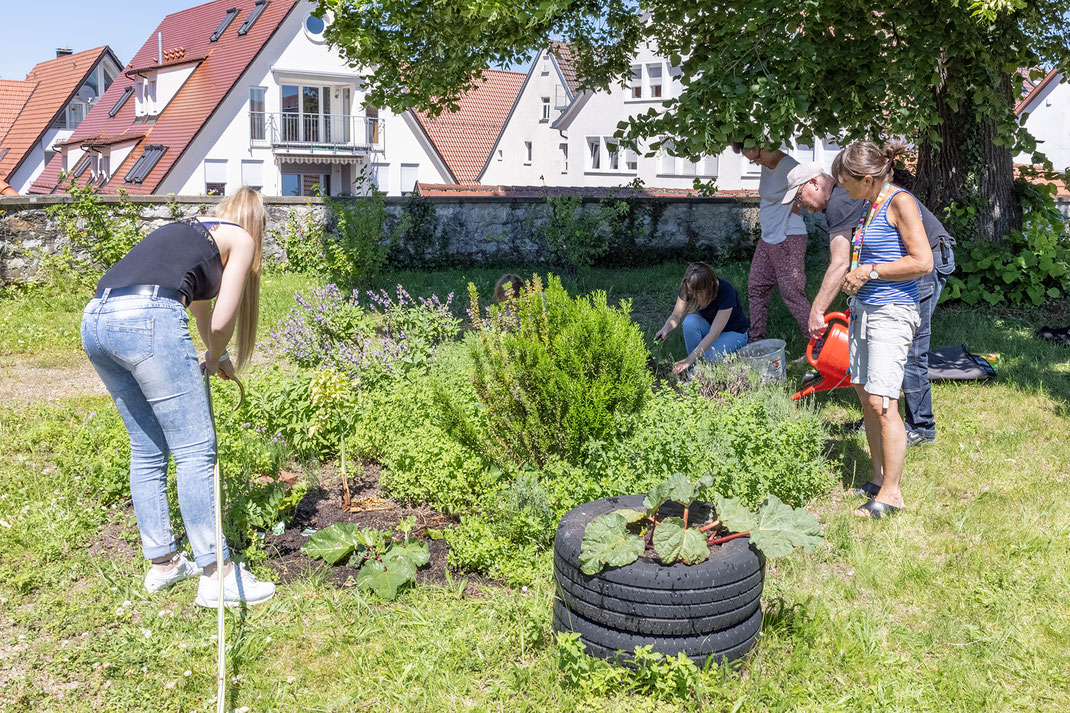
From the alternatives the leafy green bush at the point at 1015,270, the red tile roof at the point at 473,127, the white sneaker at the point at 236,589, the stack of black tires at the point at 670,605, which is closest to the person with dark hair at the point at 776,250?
the leafy green bush at the point at 1015,270

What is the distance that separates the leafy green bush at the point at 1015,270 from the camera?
32.4 feet

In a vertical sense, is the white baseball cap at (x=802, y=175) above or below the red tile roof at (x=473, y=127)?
below

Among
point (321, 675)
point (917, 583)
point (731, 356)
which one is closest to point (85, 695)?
point (321, 675)

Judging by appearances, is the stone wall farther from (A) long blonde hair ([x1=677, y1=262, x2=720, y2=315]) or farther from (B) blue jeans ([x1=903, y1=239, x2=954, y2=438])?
(B) blue jeans ([x1=903, y1=239, x2=954, y2=438])

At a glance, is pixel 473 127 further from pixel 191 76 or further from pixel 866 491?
pixel 866 491

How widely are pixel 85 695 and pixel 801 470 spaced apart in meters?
3.31

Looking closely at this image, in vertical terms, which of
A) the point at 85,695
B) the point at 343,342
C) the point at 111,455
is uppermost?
the point at 343,342

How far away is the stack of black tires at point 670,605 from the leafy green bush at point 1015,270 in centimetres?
805

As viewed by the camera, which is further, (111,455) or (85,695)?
(111,455)

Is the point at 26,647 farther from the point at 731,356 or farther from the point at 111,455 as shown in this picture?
the point at 731,356

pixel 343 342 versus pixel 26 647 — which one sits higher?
pixel 343 342

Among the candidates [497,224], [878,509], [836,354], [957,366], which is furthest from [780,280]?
[497,224]

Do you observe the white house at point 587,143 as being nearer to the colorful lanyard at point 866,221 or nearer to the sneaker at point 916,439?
the sneaker at point 916,439

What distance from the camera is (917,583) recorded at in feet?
12.5
